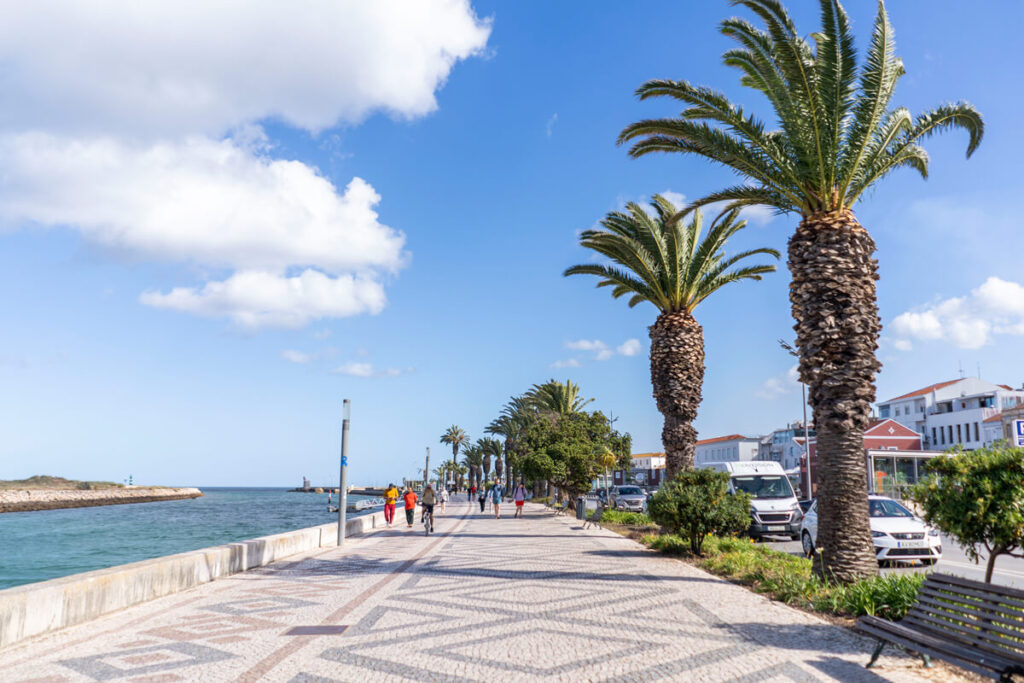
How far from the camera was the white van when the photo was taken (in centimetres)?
1942

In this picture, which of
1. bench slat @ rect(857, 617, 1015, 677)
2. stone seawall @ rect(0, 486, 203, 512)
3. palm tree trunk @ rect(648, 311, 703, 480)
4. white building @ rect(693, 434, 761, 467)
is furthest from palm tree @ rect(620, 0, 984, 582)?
stone seawall @ rect(0, 486, 203, 512)

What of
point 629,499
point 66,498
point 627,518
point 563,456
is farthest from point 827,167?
point 66,498

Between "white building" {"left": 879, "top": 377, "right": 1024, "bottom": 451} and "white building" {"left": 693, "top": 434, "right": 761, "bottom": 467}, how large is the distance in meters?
19.3

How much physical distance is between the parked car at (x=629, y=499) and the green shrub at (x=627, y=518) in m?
7.69

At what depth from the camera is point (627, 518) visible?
2502 centimetres

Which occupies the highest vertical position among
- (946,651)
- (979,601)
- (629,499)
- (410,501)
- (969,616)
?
(979,601)

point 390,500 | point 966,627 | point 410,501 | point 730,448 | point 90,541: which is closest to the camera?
point 966,627

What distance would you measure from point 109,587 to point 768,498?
55.1 ft

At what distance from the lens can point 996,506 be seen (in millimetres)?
6598

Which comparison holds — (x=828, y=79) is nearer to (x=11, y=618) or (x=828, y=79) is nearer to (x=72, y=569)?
(x=11, y=618)

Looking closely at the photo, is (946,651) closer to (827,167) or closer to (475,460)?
(827,167)

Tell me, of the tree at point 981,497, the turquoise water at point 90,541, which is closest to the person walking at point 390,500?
the turquoise water at point 90,541

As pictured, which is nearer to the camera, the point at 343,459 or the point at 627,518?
the point at 343,459

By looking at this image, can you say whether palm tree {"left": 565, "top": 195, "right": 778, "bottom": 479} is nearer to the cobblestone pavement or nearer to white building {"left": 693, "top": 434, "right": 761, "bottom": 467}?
the cobblestone pavement
